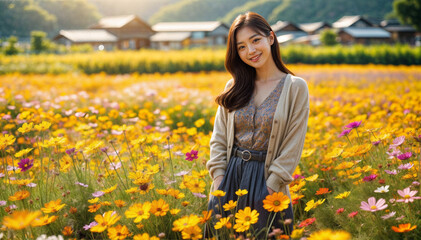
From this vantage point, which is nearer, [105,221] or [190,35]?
[105,221]

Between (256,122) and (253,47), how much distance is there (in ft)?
1.21

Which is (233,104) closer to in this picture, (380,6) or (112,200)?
(112,200)

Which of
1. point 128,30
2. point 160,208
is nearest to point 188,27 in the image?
point 128,30

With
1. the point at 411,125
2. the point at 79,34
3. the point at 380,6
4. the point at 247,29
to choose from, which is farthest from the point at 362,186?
the point at 380,6

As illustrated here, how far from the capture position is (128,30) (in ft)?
108

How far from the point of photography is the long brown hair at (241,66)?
1816mm

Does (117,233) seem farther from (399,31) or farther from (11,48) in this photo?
(399,31)

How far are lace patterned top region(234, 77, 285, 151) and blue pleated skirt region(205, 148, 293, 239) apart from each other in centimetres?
6

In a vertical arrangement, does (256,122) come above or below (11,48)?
below

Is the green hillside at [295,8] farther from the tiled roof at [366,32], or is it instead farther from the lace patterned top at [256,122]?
the lace patterned top at [256,122]

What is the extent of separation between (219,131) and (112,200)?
0.73 m

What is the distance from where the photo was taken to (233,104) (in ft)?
6.25

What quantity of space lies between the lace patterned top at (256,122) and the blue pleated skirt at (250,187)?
0.06m

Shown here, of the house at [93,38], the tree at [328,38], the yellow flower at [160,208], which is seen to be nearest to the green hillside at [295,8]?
the tree at [328,38]
